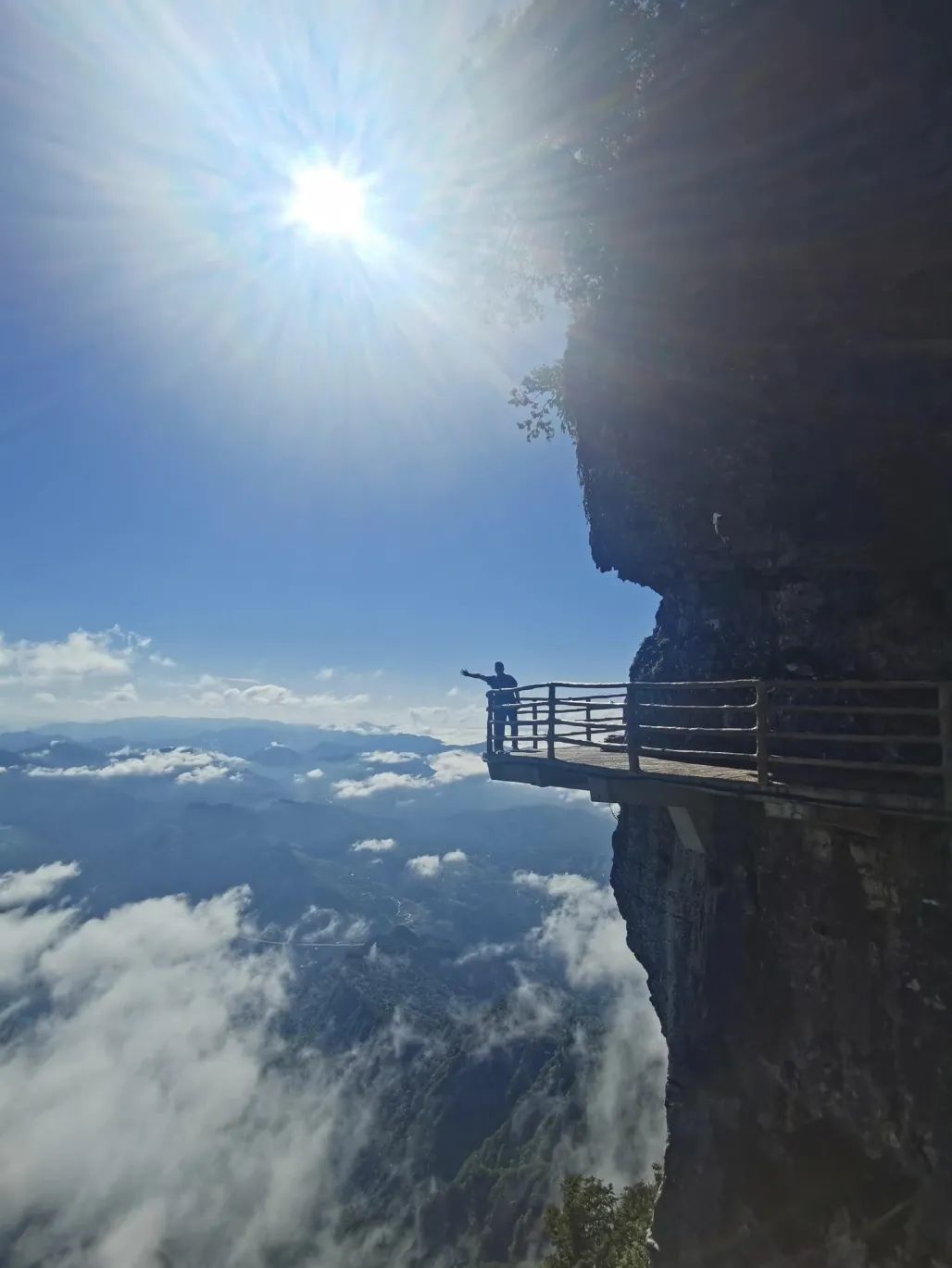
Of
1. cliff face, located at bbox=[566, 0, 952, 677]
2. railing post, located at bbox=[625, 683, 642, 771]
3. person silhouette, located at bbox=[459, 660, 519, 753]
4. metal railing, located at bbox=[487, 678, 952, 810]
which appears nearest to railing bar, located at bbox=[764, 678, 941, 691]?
metal railing, located at bbox=[487, 678, 952, 810]

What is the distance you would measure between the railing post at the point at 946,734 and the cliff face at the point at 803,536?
2.78m

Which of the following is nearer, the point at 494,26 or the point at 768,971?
the point at 768,971

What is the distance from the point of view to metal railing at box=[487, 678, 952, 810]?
377 inches

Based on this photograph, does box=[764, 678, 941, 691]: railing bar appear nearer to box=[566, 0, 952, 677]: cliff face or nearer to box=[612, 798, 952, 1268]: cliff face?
box=[612, 798, 952, 1268]: cliff face

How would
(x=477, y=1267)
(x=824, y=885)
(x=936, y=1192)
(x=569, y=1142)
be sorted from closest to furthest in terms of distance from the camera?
(x=936, y=1192), (x=824, y=885), (x=477, y=1267), (x=569, y=1142)

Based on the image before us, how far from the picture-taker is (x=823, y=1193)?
1095 cm

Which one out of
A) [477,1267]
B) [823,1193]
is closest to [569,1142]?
[477,1267]

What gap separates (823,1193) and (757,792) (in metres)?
7.62

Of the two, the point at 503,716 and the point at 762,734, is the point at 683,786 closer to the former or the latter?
the point at 762,734

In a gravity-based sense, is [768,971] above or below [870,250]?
below

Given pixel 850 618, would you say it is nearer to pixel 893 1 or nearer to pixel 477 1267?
pixel 893 1

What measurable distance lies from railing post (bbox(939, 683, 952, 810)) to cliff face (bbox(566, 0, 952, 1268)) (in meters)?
2.78

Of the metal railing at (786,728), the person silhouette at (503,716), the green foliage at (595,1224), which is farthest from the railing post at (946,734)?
the green foliage at (595,1224)

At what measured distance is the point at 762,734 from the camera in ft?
34.9
